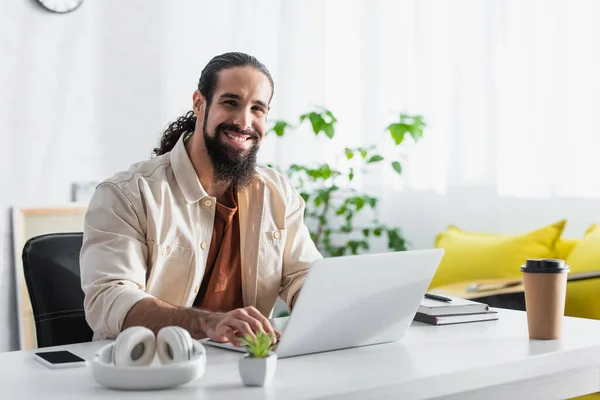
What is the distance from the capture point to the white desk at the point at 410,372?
124cm

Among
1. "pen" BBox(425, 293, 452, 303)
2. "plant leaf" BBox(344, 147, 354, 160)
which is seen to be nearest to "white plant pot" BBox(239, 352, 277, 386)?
"pen" BBox(425, 293, 452, 303)

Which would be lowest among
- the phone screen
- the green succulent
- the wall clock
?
the phone screen

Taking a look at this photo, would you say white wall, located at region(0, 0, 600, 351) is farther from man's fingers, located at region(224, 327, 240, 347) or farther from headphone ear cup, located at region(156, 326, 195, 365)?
headphone ear cup, located at region(156, 326, 195, 365)

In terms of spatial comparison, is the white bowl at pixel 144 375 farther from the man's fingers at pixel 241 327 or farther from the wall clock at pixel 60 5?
the wall clock at pixel 60 5

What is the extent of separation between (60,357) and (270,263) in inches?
31.1

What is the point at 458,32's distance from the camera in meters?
3.76

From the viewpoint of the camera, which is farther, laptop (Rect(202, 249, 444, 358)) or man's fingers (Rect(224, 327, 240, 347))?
man's fingers (Rect(224, 327, 240, 347))

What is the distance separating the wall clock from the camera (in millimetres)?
3482

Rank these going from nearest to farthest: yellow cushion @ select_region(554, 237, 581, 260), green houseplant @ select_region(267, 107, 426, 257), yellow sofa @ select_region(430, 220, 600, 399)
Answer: yellow sofa @ select_region(430, 220, 600, 399), yellow cushion @ select_region(554, 237, 581, 260), green houseplant @ select_region(267, 107, 426, 257)

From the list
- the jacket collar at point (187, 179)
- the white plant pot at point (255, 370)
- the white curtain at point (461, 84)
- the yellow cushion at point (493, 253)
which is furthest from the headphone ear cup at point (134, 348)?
the white curtain at point (461, 84)

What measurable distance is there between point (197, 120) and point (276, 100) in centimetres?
198

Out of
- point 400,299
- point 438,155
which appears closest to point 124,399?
point 400,299

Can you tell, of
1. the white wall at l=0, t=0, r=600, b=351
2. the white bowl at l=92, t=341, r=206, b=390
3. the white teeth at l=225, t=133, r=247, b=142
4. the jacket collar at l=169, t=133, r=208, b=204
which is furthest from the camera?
the white wall at l=0, t=0, r=600, b=351

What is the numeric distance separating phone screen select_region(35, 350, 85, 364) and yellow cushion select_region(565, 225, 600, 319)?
179cm
